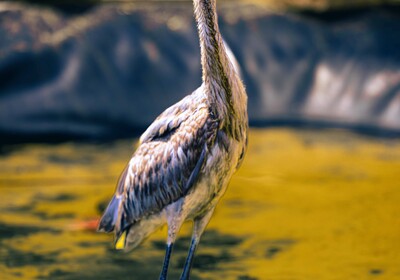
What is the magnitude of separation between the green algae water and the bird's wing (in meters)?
0.83

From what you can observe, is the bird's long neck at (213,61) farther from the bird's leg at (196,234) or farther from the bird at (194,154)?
the bird's leg at (196,234)

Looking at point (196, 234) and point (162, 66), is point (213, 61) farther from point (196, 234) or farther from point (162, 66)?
point (162, 66)

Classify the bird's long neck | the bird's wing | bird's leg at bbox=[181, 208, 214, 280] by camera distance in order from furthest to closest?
bird's leg at bbox=[181, 208, 214, 280] → the bird's wing → the bird's long neck

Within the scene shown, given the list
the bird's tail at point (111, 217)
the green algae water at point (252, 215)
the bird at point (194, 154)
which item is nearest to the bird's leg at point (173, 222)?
the bird at point (194, 154)

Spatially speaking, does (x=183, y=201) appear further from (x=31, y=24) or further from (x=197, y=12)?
(x=31, y=24)

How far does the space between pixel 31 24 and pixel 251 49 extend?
8.24 ft

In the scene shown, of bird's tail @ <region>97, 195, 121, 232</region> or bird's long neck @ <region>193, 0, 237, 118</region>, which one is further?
bird's tail @ <region>97, 195, 121, 232</region>

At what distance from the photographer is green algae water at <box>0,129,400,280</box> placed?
6.09 metres

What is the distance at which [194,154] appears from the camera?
4.77 metres

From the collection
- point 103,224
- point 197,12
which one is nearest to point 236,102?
point 197,12

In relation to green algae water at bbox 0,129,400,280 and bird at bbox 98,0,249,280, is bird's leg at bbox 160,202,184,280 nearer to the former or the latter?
bird at bbox 98,0,249,280

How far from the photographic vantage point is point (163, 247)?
6.63 meters

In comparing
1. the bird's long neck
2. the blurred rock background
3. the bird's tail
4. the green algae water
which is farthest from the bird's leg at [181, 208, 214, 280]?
the blurred rock background

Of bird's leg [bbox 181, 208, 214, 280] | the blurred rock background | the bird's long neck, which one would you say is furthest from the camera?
the blurred rock background
